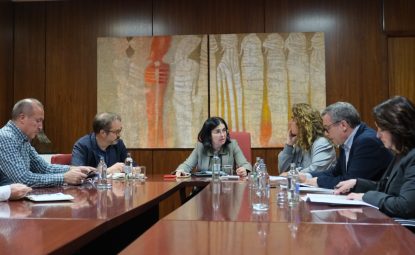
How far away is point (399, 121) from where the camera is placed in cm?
201

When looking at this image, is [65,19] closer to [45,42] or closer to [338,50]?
[45,42]

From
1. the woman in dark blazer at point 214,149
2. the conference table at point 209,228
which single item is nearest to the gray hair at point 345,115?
the conference table at point 209,228

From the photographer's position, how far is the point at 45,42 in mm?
5418

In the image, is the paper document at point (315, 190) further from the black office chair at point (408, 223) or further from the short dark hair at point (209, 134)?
the short dark hair at point (209, 134)

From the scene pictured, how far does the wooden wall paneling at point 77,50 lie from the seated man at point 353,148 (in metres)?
3.16

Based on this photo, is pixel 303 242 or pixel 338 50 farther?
pixel 338 50

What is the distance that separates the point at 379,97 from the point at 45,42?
407 cm

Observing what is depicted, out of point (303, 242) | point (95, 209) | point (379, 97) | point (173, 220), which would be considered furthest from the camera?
point (379, 97)

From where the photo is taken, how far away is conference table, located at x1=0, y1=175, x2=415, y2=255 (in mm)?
1131

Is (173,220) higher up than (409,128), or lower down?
lower down

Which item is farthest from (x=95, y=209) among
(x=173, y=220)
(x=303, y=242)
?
(x=303, y=242)

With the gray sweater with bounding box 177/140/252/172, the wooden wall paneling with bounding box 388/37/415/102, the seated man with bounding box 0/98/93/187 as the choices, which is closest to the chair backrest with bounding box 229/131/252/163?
the gray sweater with bounding box 177/140/252/172

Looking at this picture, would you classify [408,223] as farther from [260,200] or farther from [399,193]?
[260,200]

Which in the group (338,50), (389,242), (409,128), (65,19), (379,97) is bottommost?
(389,242)
